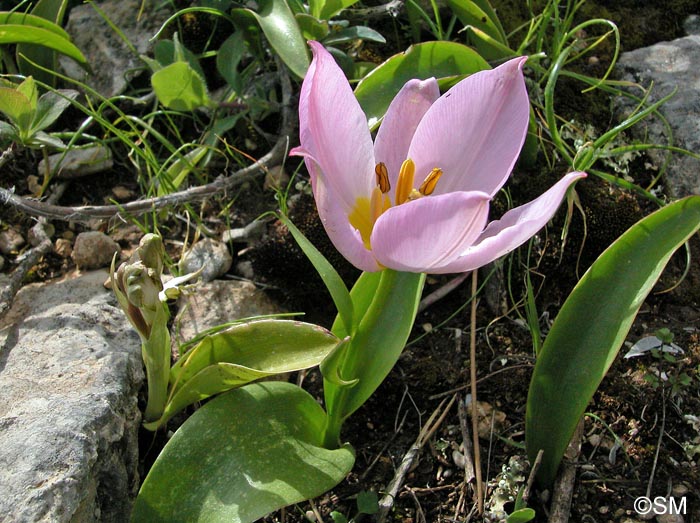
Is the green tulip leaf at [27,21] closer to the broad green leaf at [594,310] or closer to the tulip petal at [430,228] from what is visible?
the tulip petal at [430,228]

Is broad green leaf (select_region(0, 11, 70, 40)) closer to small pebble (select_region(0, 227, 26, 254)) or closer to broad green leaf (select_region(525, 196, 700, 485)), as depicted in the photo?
small pebble (select_region(0, 227, 26, 254))

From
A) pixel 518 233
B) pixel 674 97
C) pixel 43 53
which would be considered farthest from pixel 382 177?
pixel 43 53

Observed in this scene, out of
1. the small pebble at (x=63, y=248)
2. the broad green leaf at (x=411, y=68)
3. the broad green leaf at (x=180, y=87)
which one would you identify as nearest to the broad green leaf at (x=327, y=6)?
the broad green leaf at (x=411, y=68)

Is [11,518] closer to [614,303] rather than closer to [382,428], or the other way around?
[382,428]

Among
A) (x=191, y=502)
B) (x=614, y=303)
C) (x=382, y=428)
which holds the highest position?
(x=614, y=303)

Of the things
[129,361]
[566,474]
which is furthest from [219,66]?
[566,474]

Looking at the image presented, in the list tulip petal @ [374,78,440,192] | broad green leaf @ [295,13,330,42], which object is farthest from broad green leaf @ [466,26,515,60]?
tulip petal @ [374,78,440,192]
